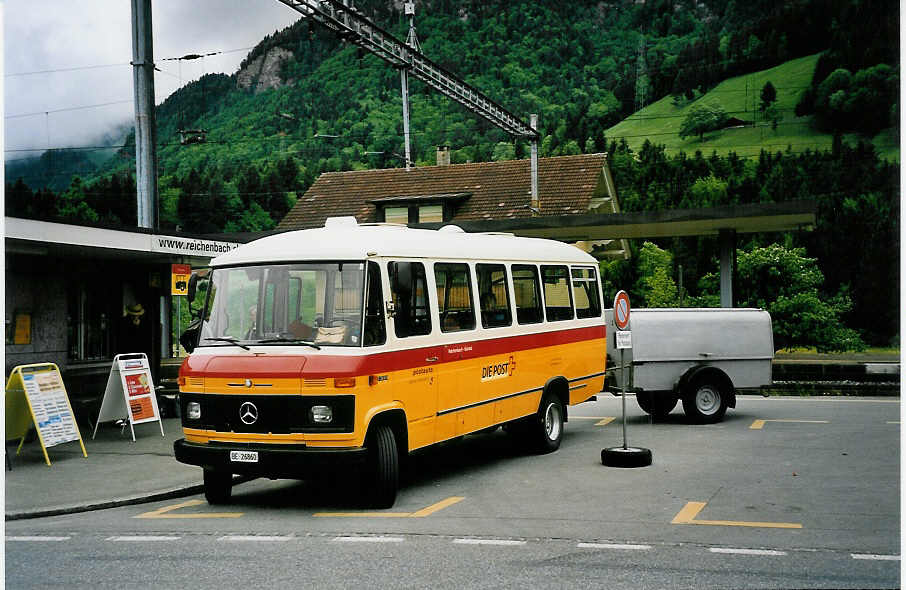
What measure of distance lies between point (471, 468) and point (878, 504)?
4703 millimetres

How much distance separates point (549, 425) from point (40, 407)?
6.59 meters

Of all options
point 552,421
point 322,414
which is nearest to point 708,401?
point 552,421

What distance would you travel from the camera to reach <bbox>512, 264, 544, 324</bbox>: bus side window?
41.7ft

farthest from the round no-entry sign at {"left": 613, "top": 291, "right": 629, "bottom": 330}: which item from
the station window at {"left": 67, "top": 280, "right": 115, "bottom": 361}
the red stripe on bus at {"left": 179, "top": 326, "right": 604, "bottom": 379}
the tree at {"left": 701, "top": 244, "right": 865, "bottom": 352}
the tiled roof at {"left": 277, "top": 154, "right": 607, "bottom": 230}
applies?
the tree at {"left": 701, "top": 244, "right": 865, "bottom": 352}

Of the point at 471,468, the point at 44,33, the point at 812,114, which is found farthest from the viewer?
the point at 812,114

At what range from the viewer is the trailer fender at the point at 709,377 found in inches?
619

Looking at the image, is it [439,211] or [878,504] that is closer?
[878,504]

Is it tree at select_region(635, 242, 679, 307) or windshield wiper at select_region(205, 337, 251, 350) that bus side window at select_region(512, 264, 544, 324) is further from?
tree at select_region(635, 242, 679, 307)

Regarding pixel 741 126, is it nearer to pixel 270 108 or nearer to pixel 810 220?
pixel 270 108

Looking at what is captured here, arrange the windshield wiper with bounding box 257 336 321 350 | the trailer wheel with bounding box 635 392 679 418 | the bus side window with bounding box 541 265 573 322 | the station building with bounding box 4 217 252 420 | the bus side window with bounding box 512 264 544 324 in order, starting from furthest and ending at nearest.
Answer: the trailer wheel with bounding box 635 392 679 418 < the station building with bounding box 4 217 252 420 < the bus side window with bounding box 541 265 573 322 < the bus side window with bounding box 512 264 544 324 < the windshield wiper with bounding box 257 336 321 350

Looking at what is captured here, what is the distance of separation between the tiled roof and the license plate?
34.1 meters

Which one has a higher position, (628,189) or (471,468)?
(628,189)

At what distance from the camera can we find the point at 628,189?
255ft

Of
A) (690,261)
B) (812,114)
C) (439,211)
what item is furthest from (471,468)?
(812,114)
